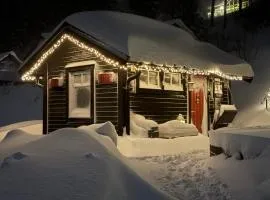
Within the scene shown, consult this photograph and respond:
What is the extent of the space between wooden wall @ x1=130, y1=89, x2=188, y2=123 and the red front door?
0.71 metres

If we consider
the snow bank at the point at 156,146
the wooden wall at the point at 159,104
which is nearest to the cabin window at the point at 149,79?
the wooden wall at the point at 159,104

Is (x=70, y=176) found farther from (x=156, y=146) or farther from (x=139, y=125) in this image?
(x=139, y=125)

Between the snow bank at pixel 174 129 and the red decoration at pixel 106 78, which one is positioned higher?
the red decoration at pixel 106 78

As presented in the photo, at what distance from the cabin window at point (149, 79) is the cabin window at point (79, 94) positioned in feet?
6.47

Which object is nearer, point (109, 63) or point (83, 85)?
point (109, 63)

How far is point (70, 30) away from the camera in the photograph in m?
15.7

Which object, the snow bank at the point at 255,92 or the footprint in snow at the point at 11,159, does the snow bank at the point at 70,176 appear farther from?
the snow bank at the point at 255,92

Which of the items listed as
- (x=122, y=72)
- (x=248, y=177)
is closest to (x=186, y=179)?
(x=248, y=177)

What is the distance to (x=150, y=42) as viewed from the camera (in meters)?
15.2

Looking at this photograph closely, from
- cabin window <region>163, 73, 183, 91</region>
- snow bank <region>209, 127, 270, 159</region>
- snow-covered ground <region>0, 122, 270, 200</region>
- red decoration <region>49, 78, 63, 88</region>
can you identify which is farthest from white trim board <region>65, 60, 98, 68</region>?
snow bank <region>209, 127, 270, 159</region>

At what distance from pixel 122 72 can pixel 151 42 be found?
194cm

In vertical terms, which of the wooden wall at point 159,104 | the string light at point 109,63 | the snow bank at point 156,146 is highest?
the string light at point 109,63

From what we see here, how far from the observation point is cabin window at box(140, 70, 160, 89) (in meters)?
15.0

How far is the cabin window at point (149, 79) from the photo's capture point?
1505 cm
